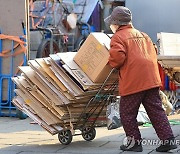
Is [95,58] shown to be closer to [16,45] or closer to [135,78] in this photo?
Answer: [135,78]

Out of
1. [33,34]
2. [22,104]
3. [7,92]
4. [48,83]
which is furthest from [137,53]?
[33,34]

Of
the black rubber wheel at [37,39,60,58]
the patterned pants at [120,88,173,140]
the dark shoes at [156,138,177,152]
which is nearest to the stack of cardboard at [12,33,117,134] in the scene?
the patterned pants at [120,88,173,140]

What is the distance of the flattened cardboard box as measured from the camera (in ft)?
22.1

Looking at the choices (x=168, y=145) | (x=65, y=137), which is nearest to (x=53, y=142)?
(x=65, y=137)

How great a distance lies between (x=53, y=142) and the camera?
7.57 metres

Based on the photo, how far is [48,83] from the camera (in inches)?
274

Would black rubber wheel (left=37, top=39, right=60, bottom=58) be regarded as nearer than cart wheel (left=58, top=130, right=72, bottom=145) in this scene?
No

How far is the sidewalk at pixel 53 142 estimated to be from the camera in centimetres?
686

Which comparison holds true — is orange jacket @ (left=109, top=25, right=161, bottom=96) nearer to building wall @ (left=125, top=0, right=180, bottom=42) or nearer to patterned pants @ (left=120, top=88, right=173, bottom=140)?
patterned pants @ (left=120, top=88, right=173, bottom=140)

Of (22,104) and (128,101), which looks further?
(22,104)

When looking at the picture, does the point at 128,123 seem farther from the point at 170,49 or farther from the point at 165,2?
the point at 165,2

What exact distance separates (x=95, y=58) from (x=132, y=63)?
2.14ft

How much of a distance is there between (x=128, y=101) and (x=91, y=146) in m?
1.04

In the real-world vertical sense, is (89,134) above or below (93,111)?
below
